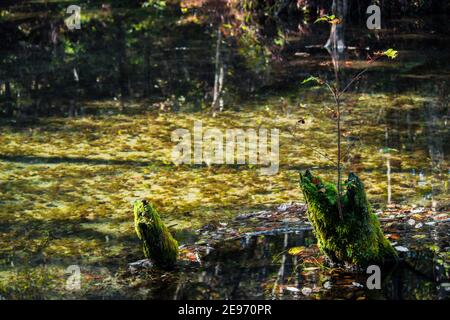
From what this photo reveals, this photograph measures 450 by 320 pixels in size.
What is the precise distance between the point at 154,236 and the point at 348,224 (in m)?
1.51

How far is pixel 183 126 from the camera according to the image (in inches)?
378

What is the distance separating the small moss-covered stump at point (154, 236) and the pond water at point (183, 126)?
13.7 inches

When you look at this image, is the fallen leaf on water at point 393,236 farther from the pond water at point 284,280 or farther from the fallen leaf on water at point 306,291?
the fallen leaf on water at point 306,291

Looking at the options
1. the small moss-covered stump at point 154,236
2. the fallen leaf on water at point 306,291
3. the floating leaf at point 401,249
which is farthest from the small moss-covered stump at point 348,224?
the small moss-covered stump at point 154,236

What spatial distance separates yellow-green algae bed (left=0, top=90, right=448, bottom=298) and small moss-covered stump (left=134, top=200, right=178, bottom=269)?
40cm

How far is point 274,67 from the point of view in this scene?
13.4 m

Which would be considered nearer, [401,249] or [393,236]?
[401,249]

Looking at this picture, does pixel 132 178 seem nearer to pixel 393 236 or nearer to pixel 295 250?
pixel 295 250

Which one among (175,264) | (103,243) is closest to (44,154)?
(103,243)

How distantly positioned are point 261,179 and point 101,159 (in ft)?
7.26

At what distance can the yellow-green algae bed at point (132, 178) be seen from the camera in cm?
579

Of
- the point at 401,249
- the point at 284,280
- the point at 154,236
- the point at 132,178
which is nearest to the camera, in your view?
the point at 284,280

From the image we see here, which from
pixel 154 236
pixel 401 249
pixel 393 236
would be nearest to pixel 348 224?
pixel 401 249
